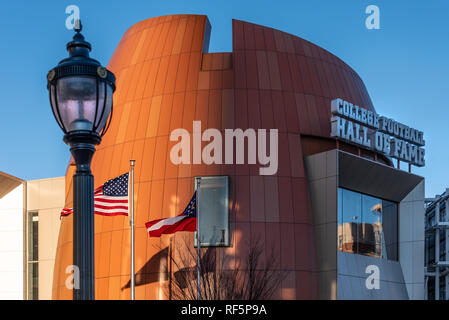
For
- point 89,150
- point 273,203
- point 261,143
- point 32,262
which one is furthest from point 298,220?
point 89,150

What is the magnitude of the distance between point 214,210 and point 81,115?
23.5 metres

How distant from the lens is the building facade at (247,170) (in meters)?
33.1

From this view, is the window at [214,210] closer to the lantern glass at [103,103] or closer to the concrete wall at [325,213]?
the concrete wall at [325,213]

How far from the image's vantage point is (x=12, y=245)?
148ft

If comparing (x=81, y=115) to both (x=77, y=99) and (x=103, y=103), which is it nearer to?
(x=77, y=99)

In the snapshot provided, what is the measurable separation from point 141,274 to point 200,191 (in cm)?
478

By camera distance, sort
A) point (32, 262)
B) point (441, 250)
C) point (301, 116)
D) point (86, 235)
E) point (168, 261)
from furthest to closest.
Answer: point (441, 250) → point (32, 262) → point (301, 116) → point (168, 261) → point (86, 235)

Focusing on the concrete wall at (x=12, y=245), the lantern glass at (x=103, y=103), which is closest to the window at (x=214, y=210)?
the concrete wall at (x=12, y=245)

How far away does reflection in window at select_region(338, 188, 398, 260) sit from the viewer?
35.6 meters

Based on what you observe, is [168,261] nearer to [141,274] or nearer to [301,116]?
[141,274]

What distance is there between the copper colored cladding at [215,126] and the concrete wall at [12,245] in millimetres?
7346

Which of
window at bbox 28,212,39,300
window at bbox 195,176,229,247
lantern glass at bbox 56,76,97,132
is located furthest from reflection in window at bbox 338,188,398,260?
lantern glass at bbox 56,76,97,132

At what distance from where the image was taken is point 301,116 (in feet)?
115

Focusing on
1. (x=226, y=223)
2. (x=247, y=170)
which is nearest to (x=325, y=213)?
(x=247, y=170)
